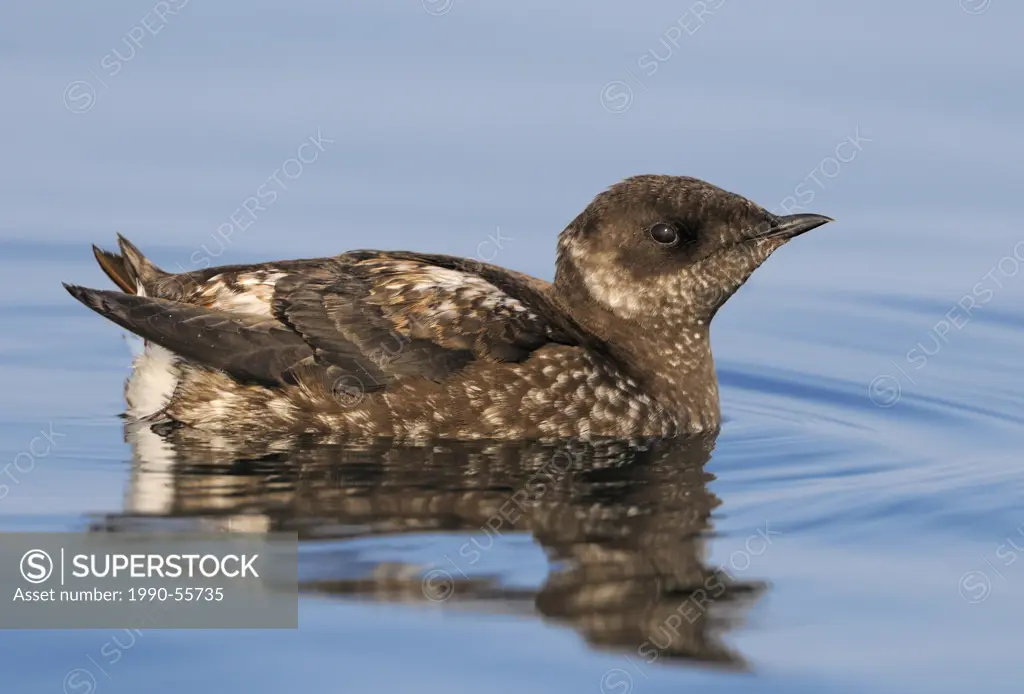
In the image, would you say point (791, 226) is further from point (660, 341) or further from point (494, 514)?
point (494, 514)

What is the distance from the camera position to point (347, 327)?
10.4 m

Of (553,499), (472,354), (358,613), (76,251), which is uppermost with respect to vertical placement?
(76,251)

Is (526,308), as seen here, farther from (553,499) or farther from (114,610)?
(114,610)

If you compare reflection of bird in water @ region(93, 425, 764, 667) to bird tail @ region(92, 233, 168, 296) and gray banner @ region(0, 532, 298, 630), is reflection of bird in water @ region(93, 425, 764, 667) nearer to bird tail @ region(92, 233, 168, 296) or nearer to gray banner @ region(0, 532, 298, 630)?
gray banner @ region(0, 532, 298, 630)

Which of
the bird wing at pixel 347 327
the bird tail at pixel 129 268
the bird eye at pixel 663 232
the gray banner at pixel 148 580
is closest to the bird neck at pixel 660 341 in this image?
the bird eye at pixel 663 232

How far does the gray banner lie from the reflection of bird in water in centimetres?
17

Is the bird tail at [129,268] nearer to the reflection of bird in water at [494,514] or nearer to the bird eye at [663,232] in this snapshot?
the reflection of bird in water at [494,514]

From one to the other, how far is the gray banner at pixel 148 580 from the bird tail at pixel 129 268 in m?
2.78

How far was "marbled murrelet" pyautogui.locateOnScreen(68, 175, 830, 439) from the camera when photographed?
34.1 ft

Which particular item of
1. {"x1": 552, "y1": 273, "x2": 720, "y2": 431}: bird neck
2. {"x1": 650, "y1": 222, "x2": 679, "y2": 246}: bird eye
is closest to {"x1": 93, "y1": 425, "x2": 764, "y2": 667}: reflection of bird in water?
{"x1": 552, "y1": 273, "x2": 720, "y2": 431}: bird neck

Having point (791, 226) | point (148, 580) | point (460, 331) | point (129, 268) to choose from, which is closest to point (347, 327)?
point (460, 331)

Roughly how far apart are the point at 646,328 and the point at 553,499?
207 cm

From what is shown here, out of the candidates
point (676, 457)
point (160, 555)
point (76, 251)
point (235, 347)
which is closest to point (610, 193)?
point (676, 457)

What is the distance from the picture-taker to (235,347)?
34.0ft
